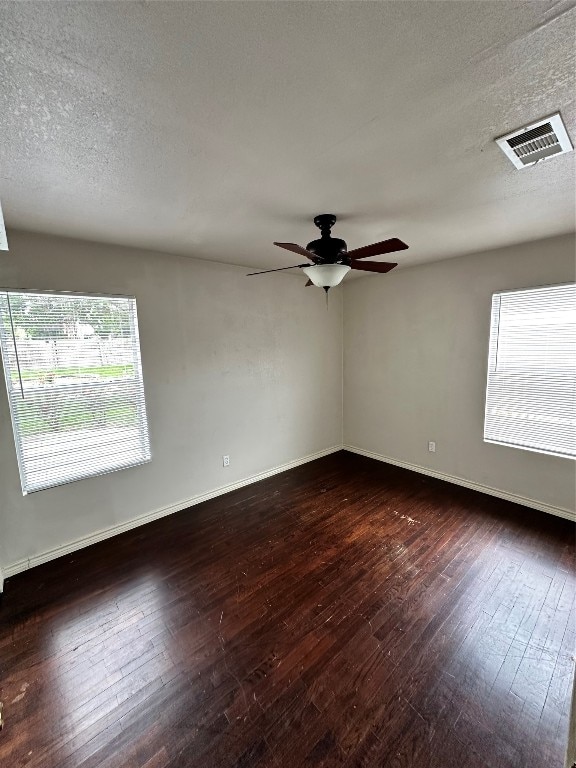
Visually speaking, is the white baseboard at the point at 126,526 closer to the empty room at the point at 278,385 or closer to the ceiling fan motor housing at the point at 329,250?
the empty room at the point at 278,385

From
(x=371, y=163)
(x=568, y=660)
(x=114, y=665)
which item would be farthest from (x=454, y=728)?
(x=371, y=163)

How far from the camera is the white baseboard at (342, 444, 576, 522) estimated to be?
115 inches

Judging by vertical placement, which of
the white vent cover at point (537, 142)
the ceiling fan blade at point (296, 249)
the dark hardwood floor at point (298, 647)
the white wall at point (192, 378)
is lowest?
the dark hardwood floor at point (298, 647)

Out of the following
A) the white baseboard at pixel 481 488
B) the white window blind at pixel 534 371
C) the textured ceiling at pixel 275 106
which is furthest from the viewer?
the white baseboard at pixel 481 488

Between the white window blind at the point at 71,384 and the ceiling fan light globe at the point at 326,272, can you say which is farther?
the white window blind at the point at 71,384

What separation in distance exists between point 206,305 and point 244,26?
254cm

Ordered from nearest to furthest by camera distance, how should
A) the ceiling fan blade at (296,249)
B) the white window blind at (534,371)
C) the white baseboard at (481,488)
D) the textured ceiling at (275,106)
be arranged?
the textured ceiling at (275,106) < the ceiling fan blade at (296,249) < the white window blind at (534,371) < the white baseboard at (481,488)

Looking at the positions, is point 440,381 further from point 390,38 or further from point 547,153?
point 390,38

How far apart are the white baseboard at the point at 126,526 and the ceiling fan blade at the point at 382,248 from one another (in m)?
2.86

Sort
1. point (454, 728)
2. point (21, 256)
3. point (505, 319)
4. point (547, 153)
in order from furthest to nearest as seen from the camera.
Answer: point (505, 319), point (21, 256), point (547, 153), point (454, 728)

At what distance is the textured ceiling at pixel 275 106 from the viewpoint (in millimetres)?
867

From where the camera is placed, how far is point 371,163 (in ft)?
5.11

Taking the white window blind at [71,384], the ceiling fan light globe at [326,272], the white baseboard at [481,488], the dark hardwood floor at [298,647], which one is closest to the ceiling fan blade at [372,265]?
the ceiling fan light globe at [326,272]

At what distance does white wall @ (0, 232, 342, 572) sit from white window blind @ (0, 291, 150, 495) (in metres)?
0.09
